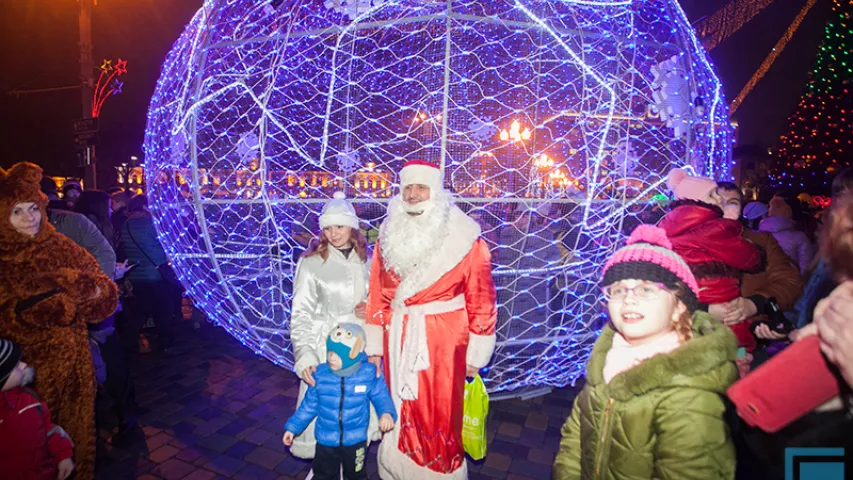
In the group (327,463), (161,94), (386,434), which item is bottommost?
(327,463)

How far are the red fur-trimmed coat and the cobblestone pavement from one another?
2.03 ft

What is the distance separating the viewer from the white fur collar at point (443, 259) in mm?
2086

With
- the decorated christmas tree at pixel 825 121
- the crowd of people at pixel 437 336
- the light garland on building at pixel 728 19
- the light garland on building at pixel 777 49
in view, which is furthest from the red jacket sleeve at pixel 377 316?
the decorated christmas tree at pixel 825 121

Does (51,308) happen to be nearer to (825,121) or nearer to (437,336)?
(437,336)

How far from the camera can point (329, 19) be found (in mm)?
2584

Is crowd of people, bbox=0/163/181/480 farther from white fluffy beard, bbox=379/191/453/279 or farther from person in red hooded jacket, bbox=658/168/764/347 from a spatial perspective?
person in red hooded jacket, bbox=658/168/764/347

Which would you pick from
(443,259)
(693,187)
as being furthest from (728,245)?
(443,259)

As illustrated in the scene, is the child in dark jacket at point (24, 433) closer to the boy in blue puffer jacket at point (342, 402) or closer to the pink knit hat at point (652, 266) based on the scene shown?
the boy in blue puffer jacket at point (342, 402)

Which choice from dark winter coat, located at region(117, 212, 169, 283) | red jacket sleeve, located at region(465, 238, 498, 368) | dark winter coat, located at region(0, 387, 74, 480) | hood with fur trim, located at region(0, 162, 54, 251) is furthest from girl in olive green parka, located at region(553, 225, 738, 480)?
dark winter coat, located at region(117, 212, 169, 283)

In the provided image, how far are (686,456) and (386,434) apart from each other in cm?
146

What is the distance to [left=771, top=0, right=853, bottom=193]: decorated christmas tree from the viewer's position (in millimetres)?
9180

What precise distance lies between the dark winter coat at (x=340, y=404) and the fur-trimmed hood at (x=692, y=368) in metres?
1.28

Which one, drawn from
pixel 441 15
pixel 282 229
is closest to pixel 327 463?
pixel 282 229

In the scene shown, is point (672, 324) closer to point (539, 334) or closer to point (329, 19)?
point (539, 334)
